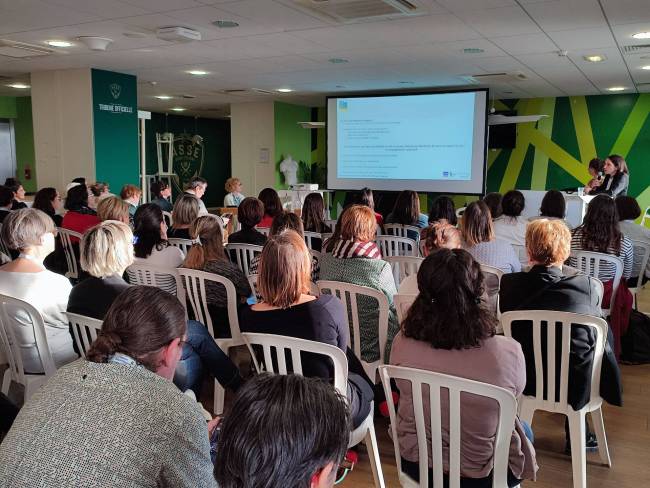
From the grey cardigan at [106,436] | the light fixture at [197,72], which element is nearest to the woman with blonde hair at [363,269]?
the grey cardigan at [106,436]

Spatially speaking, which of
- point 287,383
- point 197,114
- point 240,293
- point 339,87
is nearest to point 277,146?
point 339,87

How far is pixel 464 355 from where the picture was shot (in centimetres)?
191

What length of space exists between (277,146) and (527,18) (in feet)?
26.0

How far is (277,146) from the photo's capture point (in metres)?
12.5

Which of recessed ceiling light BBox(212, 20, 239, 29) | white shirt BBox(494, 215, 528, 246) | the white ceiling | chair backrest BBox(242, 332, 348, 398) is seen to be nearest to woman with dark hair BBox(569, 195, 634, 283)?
white shirt BBox(494, 215, 528, 246)

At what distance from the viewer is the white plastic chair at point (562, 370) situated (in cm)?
242

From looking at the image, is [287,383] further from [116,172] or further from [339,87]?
[339,87]

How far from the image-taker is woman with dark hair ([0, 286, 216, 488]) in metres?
1.16

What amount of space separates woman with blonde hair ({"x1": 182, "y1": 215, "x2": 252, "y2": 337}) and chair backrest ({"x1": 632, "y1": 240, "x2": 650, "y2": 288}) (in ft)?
10.1

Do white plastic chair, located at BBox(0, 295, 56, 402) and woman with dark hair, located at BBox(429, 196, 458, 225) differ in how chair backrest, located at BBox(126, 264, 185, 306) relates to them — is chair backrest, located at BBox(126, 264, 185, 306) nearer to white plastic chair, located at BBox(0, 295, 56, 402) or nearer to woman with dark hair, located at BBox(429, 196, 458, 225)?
white plastic chair, located at BBox(0, 295, 56, 402)

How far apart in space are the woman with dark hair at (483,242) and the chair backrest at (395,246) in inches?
37.4

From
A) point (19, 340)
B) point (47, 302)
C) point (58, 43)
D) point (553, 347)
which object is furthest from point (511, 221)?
point (58, 43)

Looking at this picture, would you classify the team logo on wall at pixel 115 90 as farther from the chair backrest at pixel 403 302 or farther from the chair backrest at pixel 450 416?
the chair backrest at pixel 450 416

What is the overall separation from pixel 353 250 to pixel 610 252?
198cm
